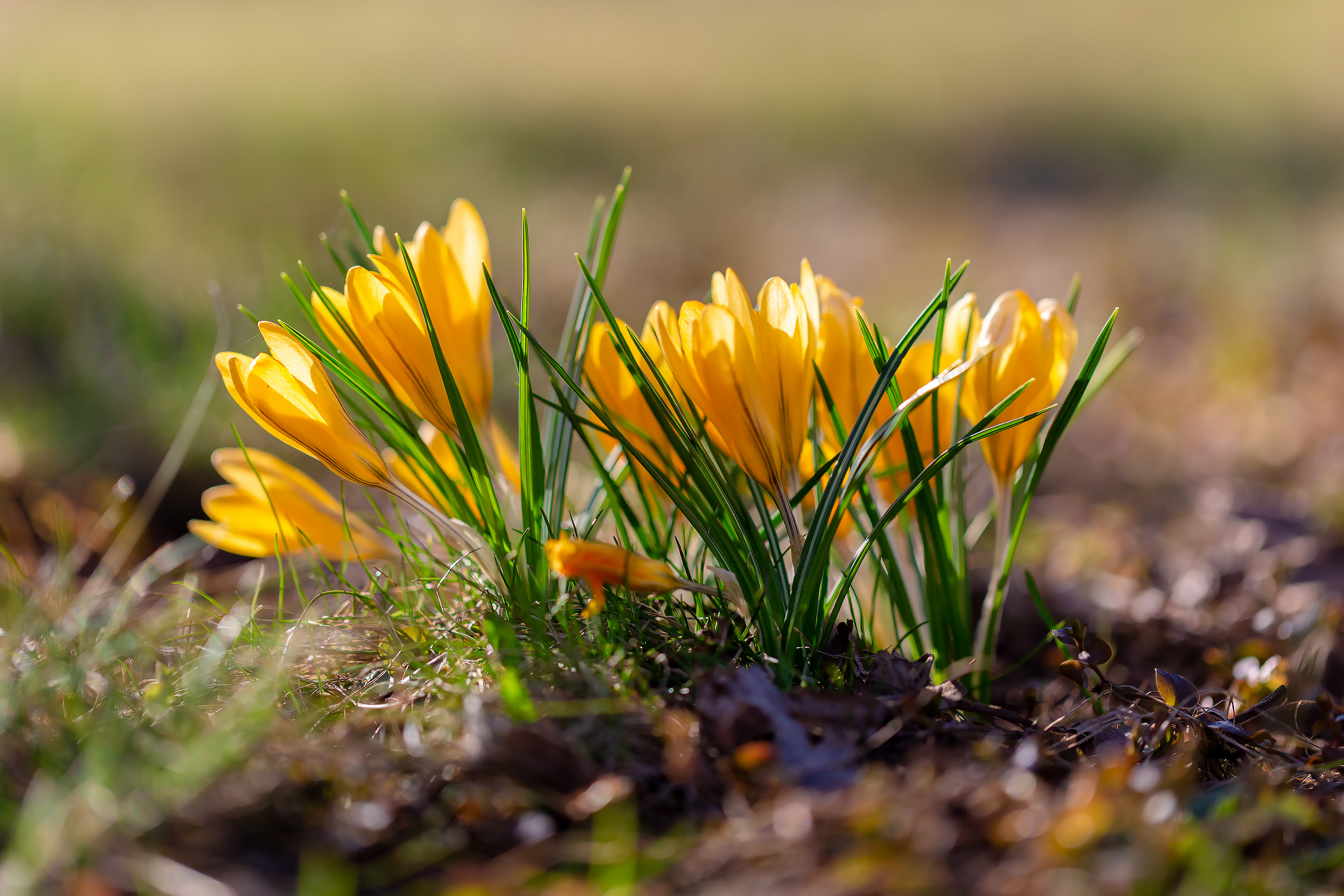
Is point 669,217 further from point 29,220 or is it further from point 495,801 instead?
point 495,801

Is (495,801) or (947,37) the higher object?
(947,37)

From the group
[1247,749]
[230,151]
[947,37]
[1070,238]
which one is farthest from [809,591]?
[947,37]

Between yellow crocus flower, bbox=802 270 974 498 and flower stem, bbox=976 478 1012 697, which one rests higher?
yellow crocus flower, bbox=802 270 974 498

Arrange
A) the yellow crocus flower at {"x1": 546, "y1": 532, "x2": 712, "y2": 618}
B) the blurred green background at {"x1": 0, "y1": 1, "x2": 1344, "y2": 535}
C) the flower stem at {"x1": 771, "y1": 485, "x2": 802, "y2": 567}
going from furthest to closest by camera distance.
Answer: the blurred green background at {"x1": 0, "y1": 1, "x2": 1344, "y2": 535}
the flower stem at {"x1": 771, "y1": 485, "x2": 802, "y2": 567}
the yellow crocus flower at {"x1": 546, "y1": 532, "x2": 712, "y2": 618}

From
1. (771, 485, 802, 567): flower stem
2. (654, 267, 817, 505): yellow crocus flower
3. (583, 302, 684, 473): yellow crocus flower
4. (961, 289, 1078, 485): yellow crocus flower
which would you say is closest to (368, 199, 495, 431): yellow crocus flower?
(583, 302, 684, 473): yellow crocus flower

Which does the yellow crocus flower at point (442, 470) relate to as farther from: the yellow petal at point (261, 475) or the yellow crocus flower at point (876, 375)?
the yellow crocus flower at point (876, 375)

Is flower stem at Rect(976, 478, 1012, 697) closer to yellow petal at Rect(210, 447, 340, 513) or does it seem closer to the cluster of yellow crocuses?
the cluster of yellow crocuses
